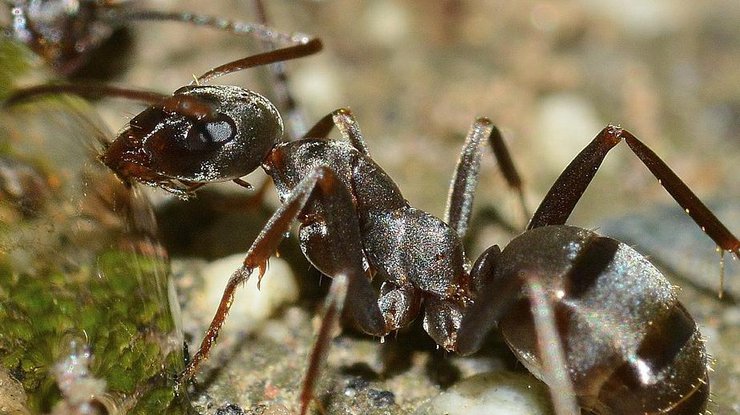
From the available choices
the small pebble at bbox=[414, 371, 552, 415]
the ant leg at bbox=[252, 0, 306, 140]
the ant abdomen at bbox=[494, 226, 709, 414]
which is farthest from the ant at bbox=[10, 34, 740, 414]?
the ant leg at bbox=[252, 0, 306, 140]

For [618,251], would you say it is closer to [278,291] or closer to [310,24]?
[278,291]

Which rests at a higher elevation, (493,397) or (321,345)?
(321,345)

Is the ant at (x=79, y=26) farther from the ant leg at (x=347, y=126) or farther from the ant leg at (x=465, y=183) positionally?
the ant leg at (x=465, y=183)

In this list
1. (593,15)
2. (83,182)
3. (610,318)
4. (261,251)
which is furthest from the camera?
(593,15)

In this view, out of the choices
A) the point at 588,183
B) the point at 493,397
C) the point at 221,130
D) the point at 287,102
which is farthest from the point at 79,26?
the point at 493,397

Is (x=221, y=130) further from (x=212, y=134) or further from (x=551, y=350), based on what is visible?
(x=551, y=350)

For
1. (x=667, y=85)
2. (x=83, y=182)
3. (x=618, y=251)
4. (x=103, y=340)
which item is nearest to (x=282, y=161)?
(x=83, y=182)
